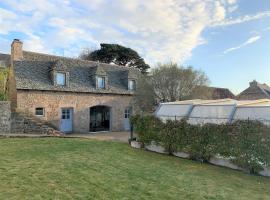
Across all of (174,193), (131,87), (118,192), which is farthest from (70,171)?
(131,87)

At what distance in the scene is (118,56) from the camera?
47406 millimetres

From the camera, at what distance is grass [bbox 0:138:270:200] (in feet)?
24.2

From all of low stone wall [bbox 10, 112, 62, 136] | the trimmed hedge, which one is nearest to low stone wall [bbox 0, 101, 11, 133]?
low stone wall [bbox 10, 112, 62, 136]

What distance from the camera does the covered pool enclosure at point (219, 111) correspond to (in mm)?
14367

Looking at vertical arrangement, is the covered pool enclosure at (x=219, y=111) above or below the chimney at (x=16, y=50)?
below

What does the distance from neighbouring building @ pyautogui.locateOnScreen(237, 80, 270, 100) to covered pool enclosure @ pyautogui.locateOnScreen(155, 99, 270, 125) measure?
29.7 metres

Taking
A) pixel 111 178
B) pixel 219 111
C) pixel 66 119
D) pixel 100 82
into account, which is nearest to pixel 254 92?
pixel 100 82

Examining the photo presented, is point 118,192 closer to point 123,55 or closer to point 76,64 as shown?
point 76,64

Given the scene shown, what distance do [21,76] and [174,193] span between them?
19.5 m

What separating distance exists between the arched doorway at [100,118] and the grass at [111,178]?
674 inches

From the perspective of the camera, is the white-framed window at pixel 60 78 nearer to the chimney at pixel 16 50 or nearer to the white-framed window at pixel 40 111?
the white-framed window at pixel 40 111

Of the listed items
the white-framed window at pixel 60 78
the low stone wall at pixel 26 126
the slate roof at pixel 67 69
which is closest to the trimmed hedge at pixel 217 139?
the low stone wall at pixel 26 126

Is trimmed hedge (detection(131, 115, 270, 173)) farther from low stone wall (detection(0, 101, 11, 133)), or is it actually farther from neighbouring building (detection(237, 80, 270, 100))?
neighbouring building (detection(237, 80, 270, 100))

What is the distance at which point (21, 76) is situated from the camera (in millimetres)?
24141
